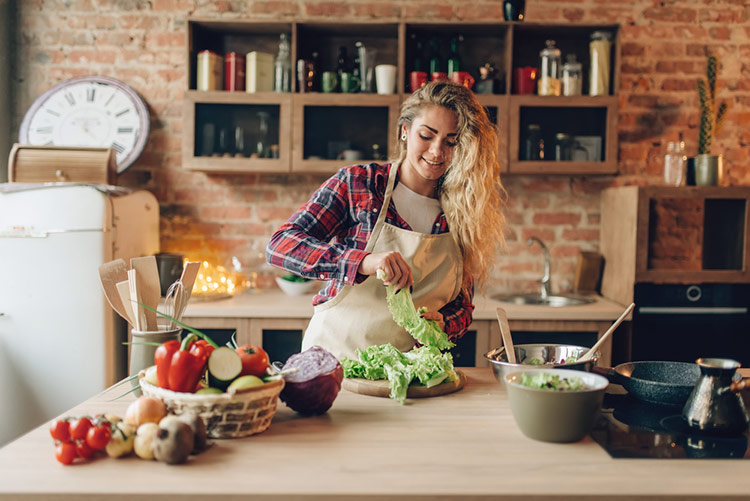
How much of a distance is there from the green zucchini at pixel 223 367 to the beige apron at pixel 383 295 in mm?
741

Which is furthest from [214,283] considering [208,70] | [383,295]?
[383,295]

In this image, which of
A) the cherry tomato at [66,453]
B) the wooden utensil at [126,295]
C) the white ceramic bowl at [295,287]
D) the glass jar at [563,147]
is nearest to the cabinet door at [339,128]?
the white ceramic bowl at [295,287]

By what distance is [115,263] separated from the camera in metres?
1.43

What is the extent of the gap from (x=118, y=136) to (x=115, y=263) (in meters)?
2.27

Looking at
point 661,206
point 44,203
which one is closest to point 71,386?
point 44,203

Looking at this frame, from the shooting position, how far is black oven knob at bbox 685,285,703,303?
9.95 feet

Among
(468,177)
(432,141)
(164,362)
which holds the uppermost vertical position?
(432,141)

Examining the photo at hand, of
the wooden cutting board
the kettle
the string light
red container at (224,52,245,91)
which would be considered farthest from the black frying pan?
red container at (224,52,245,91)

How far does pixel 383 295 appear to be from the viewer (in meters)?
1.98

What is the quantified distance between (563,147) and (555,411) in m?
2.36

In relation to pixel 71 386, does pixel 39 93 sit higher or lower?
higher

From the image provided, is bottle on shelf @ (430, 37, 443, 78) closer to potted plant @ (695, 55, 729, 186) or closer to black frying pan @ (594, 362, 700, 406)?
potted plant @ (695, 55, 729, 186)

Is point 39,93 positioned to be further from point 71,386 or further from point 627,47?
point 627,47

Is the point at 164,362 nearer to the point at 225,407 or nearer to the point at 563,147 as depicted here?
the point at 225,407
